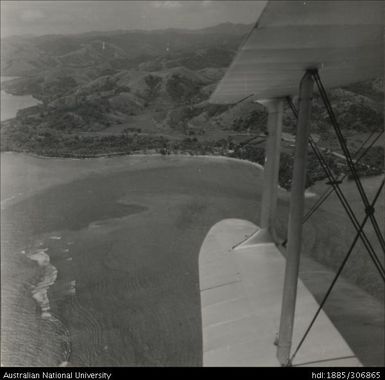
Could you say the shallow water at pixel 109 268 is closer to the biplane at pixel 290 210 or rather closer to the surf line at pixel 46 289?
the surf line at pixel 46 289

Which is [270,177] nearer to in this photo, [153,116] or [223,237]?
[223,237]

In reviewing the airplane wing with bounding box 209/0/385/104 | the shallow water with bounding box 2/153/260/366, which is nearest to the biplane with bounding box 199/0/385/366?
the airplane wing with bounding box 209/0/385/104

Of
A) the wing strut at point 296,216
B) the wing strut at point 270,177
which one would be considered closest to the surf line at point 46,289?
the wing strut at point 270,177

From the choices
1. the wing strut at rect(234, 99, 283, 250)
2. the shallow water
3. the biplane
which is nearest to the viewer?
the biplane

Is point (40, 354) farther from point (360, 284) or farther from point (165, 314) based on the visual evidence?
point (360, 284)

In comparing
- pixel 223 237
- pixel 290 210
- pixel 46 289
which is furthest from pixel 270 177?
pixel 46 289

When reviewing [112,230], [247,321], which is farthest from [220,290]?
[112,230]

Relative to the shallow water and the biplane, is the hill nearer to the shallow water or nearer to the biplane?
the biplane
